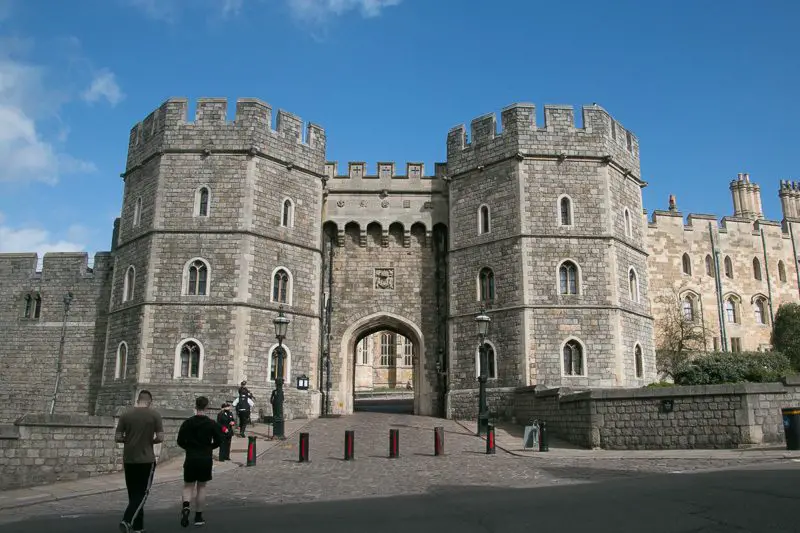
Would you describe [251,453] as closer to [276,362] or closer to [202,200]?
[276,362]

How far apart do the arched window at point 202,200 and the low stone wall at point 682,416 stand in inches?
515

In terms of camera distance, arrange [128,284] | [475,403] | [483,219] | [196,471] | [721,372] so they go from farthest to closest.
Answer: [483,219] < [128,284] < [475,403] < [721,372] < [196,471]

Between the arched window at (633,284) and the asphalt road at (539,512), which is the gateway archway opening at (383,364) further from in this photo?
the asphalt road at (539,512)

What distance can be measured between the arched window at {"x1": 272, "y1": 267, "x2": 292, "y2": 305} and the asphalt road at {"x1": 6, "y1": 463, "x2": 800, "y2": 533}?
536 inches

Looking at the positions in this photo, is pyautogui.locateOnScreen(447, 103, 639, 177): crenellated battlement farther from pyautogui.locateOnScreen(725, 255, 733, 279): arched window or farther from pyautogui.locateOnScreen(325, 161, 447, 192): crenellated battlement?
pyautogui.locateOnScreen(725, 255, 733, 279): arched window

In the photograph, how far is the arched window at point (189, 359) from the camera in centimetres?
2191

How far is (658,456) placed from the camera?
1465cm

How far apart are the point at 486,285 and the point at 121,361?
1240 cm

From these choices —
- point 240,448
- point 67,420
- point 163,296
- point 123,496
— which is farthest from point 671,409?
point 163,296

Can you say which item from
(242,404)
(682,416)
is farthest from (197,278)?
(682,416)

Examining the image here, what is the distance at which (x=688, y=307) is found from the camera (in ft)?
113

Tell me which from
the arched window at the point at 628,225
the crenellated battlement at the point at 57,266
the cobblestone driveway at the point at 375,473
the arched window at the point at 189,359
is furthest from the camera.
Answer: the crenellated battlement at the point at 57,266

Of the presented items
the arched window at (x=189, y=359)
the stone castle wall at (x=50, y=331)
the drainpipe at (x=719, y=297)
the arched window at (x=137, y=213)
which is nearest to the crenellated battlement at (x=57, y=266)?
the stone castle wall at (x=50, y=331)

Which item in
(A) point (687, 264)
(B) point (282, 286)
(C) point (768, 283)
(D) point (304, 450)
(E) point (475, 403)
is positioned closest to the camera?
(D) point (304, 450)
